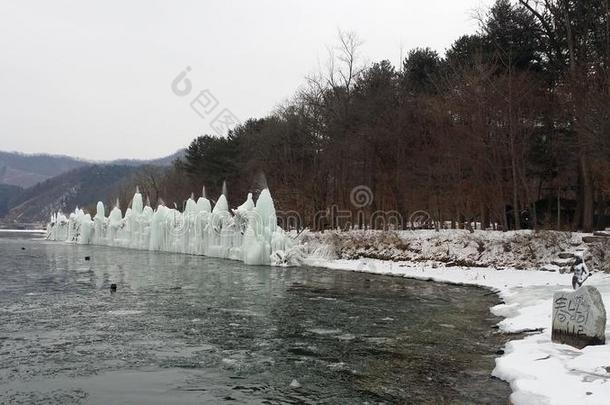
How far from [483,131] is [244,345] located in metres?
22.2

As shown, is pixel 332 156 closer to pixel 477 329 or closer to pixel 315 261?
pixel 315 261

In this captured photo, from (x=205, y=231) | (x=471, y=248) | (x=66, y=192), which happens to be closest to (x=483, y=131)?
(x=471, y=248)

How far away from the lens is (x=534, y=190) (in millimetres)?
33969

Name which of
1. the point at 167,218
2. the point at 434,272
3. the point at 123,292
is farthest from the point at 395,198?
the point at 123,292

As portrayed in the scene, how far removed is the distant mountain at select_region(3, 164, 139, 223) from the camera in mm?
162250

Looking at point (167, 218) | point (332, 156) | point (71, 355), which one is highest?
point (332, 156)

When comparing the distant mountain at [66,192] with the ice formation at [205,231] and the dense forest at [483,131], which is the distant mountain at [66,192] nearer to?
the ice formation at [205,231]

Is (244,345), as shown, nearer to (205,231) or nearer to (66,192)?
(205,231)

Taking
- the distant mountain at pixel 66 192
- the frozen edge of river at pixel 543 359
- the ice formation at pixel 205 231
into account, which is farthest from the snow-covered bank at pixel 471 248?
the distant mountain at pixel 66 192

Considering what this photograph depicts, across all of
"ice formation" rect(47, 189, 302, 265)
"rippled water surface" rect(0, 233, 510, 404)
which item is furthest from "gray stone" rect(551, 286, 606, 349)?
"ice formation" rect(47, 189, 302, 265)

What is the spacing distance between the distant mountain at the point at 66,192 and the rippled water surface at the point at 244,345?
147m

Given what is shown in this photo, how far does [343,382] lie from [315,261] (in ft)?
74.6

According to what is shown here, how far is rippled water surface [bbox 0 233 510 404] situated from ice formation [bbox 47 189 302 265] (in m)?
11.2

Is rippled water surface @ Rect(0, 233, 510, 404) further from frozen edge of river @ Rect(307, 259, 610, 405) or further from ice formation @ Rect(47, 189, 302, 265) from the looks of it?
ice formation @ Rect(47, 189, 302, 265)
